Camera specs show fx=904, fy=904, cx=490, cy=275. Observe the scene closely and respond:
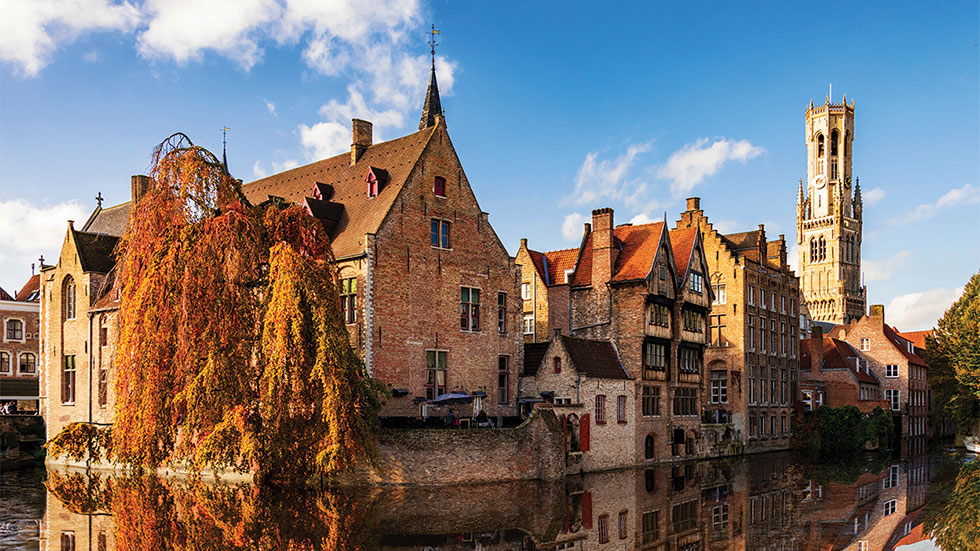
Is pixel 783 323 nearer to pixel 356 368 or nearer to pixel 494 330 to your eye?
pixel 494 330

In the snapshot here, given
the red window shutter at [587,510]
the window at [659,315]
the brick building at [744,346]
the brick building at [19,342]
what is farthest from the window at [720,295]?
the brick building at [19,342]

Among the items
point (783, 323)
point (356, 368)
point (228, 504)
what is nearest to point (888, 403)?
point (783, 323)

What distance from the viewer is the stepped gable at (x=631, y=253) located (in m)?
42.1

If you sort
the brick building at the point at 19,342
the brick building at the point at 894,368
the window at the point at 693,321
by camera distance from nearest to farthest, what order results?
the window at the point at 693,321, the brick building at the point at 19,342, the brick building at the point at 894,368

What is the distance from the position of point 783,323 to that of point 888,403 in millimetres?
11417

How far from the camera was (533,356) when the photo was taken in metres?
41.2

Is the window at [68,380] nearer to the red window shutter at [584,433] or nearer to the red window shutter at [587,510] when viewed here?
the red window shutter at [584,433]

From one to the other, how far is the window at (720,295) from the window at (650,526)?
28.4 meters

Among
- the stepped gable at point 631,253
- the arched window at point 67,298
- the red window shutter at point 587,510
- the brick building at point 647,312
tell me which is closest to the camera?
the red window shutter at point 587,510

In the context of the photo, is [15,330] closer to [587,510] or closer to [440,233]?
[440,233]

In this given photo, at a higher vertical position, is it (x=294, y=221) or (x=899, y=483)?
(x=294, y=221)

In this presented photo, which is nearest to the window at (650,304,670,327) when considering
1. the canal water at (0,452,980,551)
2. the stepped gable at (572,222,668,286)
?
the stepped gable at (572,222,668,286)

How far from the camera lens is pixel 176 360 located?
28172 mm

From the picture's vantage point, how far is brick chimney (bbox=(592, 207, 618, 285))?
140ft
